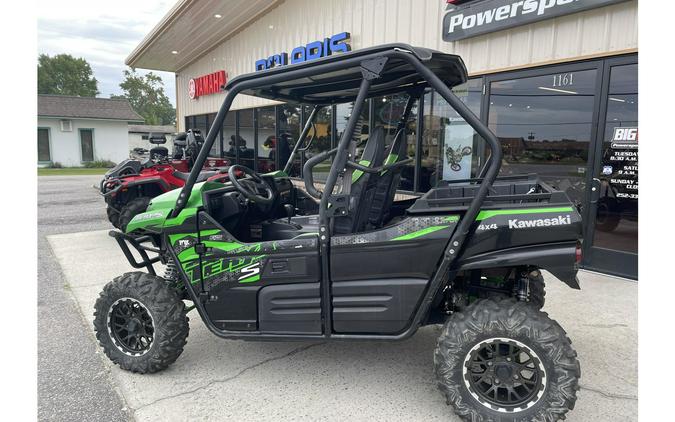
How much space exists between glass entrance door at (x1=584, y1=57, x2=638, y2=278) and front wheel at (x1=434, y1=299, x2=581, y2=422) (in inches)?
133

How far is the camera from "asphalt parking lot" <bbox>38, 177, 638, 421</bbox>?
2.62 meters

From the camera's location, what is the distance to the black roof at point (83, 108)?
2817cm

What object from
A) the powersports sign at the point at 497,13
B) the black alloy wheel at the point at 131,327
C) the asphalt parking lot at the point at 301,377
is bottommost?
the asphalt parking lot at the point at 301,377

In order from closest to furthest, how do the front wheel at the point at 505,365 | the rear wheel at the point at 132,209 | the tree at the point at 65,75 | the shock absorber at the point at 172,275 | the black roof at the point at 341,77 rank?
the front wheel at the point at 505,365
the black roof at the point at 341,77
the shock absorber at the point at 172,275
the rear wheel at the point at 132,209
the tree at the point at 65,75

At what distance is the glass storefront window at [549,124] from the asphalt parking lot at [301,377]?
1743 millimetres

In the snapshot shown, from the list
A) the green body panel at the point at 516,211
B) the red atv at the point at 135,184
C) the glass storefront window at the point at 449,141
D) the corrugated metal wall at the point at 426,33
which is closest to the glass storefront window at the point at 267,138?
the corrugated metal wall at the point at 426,33

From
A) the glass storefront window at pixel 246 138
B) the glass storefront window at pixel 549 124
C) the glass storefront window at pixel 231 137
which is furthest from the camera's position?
the glass storefront window at pixel 231 137

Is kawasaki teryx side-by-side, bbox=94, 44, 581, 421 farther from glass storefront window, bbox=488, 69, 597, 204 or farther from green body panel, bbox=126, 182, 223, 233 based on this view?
glass storefront window, bbox=488, 69, 597, 204

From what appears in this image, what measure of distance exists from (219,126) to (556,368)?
2420 millimetres

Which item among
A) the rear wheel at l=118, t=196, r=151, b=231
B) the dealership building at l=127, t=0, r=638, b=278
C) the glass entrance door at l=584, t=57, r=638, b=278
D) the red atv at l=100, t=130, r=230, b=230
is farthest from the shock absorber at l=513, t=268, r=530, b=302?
the rear wheel at l=118, t=196, r=151, b=231

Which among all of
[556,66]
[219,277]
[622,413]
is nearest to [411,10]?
[556,66]

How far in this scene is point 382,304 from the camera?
2.66 m

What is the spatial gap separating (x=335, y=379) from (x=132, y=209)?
16.0 ft

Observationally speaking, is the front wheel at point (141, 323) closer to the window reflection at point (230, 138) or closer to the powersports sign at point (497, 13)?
the powersports sign at point (497, 13)
